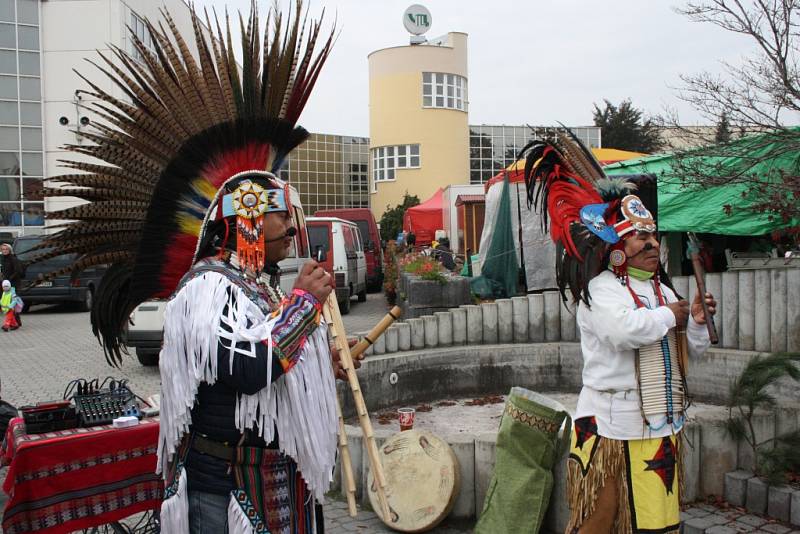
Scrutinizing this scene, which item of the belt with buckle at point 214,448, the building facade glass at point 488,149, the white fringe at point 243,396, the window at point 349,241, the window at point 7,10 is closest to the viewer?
the white fringe at point 243,396

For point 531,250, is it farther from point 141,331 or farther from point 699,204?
point 141,331

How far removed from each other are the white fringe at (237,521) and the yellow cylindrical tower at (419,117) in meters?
33.3

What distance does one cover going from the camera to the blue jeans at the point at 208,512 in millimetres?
2355

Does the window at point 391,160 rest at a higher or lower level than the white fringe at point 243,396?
higher

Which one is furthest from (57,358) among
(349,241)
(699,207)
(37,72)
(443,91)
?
(443,91)

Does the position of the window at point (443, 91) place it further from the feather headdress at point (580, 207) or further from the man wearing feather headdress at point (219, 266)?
the man wearing feather headdress at point (219, 266)

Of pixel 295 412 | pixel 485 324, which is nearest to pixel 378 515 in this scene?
pixel 295 412

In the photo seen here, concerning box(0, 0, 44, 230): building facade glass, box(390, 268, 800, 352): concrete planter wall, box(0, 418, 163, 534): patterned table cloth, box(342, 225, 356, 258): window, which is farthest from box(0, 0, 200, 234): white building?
box(0, 418, 163, 534): patterned table cloth

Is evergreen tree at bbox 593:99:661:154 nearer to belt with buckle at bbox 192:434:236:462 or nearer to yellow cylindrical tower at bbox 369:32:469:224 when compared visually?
yellow cylindrical tower at bbox 369:32:469:224

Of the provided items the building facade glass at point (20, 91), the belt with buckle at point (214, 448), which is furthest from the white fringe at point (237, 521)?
the building facade glass at point (20, 91)

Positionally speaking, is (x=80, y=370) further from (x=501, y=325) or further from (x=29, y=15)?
(x=29, y=15)

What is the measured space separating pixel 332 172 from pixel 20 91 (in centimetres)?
1754

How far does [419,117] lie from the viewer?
3475 cm

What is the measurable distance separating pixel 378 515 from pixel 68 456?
192cm
